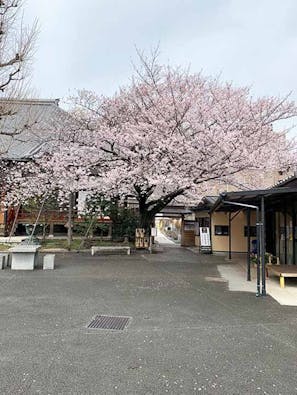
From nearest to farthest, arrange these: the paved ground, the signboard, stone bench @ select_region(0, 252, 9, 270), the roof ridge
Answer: the paved ground, stone bench @ select_region(0, 252, 9, 270), the roof ridge, the signboard

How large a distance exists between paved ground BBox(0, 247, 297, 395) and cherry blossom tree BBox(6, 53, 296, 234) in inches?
207

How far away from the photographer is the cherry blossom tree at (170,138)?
471 inches

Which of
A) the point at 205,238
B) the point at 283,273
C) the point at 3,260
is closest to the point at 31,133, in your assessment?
the point at 3,260

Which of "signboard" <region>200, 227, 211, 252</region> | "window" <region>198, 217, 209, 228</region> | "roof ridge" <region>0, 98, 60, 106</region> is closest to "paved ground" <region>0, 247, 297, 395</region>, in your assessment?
"roof ridge" <region>0, 98, 60, 106</region>

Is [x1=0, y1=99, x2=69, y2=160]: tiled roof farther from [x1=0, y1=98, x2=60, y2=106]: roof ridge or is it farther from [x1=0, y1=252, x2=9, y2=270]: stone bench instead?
[x1=0, y1=252, x2=9, y2=270]: stone bench

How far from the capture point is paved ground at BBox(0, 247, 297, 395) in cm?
318

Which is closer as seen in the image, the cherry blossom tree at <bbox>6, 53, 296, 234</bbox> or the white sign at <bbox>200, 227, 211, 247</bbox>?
the cherry blossom tree at <bbox>6, 53, 296, 234</bbox>

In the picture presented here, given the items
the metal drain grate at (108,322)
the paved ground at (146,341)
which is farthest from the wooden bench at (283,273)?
the metal drain grate at (108,322)

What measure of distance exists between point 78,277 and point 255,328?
16.8 ft

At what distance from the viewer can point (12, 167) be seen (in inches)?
655

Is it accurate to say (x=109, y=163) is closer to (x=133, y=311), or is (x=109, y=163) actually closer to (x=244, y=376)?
(x=133, y=311)

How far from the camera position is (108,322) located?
16.7ft

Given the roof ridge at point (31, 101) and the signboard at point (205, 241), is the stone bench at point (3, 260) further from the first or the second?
the signboard at point (205, 241)

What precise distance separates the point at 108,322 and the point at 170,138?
7933 millimetres
